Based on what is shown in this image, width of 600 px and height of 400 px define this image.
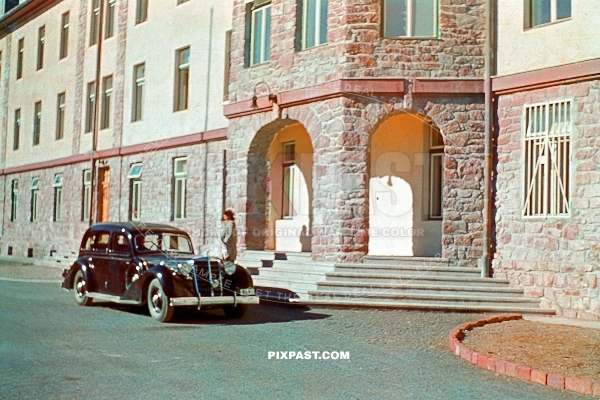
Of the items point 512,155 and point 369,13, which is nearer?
point 512,155

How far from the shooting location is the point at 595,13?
13.4 metres

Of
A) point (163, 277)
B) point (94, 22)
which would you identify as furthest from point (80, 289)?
point (94, 22)

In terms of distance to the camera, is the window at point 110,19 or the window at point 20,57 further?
the window at point 20,57

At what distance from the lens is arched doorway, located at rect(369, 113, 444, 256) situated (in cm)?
1631

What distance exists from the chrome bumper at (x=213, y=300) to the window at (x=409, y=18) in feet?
22.0

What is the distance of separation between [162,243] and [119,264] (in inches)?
32.1

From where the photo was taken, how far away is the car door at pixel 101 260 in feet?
44.1

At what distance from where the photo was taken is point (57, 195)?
3020 cm

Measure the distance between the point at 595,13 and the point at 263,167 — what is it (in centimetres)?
816

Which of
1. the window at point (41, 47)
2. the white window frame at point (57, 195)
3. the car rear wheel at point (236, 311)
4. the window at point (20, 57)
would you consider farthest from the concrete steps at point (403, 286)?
the window at point (20, 57)

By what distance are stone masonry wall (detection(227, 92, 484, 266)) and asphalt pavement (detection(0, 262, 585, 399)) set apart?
2169mm

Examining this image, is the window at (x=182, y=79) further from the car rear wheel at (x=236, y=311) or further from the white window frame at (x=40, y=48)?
the white window frame at (x=40, y=48)

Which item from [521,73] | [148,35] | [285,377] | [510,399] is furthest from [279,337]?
[148,35]

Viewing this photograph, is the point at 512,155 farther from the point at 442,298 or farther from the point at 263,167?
the point at 263,167
